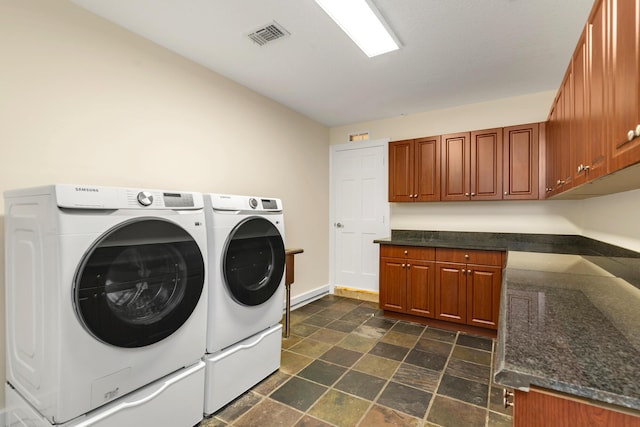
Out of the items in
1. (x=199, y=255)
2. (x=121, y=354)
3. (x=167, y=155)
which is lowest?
(x=121, y=354)

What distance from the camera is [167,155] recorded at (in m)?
2.43

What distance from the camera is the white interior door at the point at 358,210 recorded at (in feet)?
13.9

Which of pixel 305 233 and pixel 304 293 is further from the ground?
pixel 305 233

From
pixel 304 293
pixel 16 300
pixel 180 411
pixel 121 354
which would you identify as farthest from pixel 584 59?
pixel 304 293

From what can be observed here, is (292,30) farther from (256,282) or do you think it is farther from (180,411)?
(180,411)

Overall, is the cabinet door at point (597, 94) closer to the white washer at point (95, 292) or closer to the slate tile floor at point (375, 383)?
the slate tile floor at point (375, 383)

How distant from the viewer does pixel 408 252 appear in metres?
3.36

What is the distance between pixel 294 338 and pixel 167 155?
6.64ft

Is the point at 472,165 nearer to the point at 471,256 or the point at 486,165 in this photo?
the point at 486,165

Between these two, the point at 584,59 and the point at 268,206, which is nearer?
the point at 584,59

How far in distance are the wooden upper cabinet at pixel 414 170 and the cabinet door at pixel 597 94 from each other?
209cm

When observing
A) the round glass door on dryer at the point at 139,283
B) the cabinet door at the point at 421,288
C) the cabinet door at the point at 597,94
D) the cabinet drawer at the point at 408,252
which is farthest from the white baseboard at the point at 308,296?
the cabinet door at the point at 597,94

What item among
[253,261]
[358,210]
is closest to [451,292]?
[358,210]

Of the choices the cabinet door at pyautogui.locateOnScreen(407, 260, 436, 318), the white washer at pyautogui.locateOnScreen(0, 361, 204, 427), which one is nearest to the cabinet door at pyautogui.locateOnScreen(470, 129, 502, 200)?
the cabinet door at pyautogui.locateOnScreen(407, 260, 436, 318)
